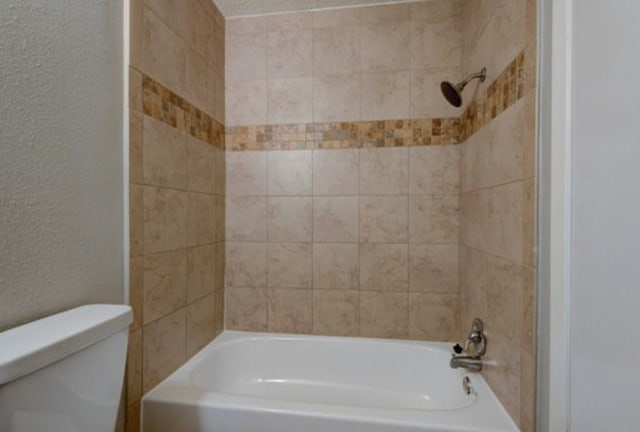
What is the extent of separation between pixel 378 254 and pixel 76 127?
1.44 meters

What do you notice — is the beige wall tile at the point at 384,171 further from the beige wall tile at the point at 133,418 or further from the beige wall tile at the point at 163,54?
the beige wall tile at the point at 133,418

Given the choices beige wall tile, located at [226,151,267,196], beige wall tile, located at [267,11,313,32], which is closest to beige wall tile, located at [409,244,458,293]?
beige wall tile, located at [226,151,267,196]

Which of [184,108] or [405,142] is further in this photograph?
[405,142]

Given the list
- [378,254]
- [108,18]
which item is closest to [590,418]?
[378,254]

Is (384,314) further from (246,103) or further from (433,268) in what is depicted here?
(246,103)

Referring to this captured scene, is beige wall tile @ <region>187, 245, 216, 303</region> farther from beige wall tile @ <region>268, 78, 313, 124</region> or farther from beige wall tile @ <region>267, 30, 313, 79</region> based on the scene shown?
beige wall tile @ <region>267, 30, 313, 79</region>

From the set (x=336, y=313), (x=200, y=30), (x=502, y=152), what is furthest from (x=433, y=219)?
(x=200, y=30)

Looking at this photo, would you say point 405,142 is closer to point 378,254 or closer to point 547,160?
point 378,254

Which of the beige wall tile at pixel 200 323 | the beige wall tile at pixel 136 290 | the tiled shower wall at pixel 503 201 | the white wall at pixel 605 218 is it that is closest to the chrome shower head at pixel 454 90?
the tiled shower wall at pixel 503 201

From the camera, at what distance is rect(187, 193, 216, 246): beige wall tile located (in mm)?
1473

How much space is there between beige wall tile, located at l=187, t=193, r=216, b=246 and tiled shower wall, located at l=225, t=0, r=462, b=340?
19 cm

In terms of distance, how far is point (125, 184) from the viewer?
1057mm

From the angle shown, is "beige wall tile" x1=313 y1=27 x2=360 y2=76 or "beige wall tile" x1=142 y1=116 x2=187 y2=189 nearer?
"beige wall tile" x1=142 y1=116 x2=187 y2=189

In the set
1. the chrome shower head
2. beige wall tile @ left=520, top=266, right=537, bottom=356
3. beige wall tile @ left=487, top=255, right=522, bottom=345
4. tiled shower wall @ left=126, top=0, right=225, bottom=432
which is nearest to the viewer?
beige wall tile @ left=520, top=266, right=537, bottom=356
